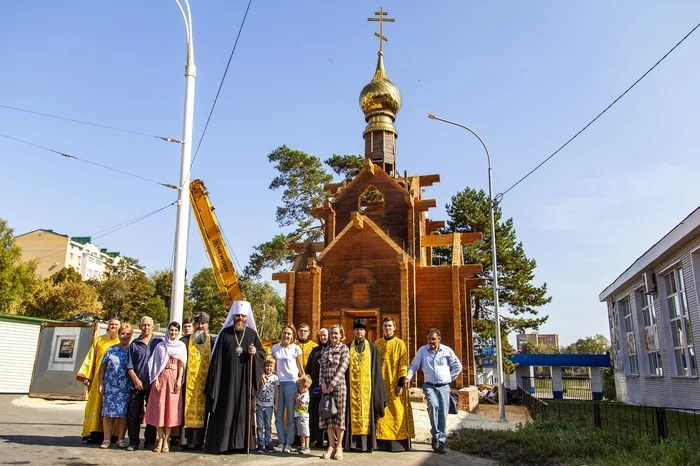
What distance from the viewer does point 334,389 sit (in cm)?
775

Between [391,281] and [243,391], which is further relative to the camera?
[391,281]

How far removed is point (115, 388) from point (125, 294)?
4365cm

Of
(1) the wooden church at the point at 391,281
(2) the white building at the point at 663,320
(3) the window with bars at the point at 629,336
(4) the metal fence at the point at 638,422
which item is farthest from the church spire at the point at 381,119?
(4) the metal fence at the point at 638,422

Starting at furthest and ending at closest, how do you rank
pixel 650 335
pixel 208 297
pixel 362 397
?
pixel 208 297, pixel 650 335, pixel 362 397

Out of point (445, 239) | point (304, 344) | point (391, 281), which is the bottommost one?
point (304, 344)

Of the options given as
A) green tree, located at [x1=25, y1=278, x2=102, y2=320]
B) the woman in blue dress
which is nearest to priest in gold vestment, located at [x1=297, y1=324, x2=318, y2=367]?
the woman in blue dress

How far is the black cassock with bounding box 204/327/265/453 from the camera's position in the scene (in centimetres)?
742

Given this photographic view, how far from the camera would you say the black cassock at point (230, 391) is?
742 cm

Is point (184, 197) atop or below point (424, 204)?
below

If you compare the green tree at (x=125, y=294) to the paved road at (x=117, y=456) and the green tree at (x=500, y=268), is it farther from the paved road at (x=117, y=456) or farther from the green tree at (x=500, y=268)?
the paved road at (x=117, y=456)

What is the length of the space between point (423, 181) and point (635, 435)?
16.9 metres

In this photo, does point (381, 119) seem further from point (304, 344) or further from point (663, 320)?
point (304, 344)

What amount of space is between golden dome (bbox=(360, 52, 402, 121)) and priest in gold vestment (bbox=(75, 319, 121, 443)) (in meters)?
20.4

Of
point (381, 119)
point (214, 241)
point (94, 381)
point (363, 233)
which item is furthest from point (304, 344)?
point (381, 119)
